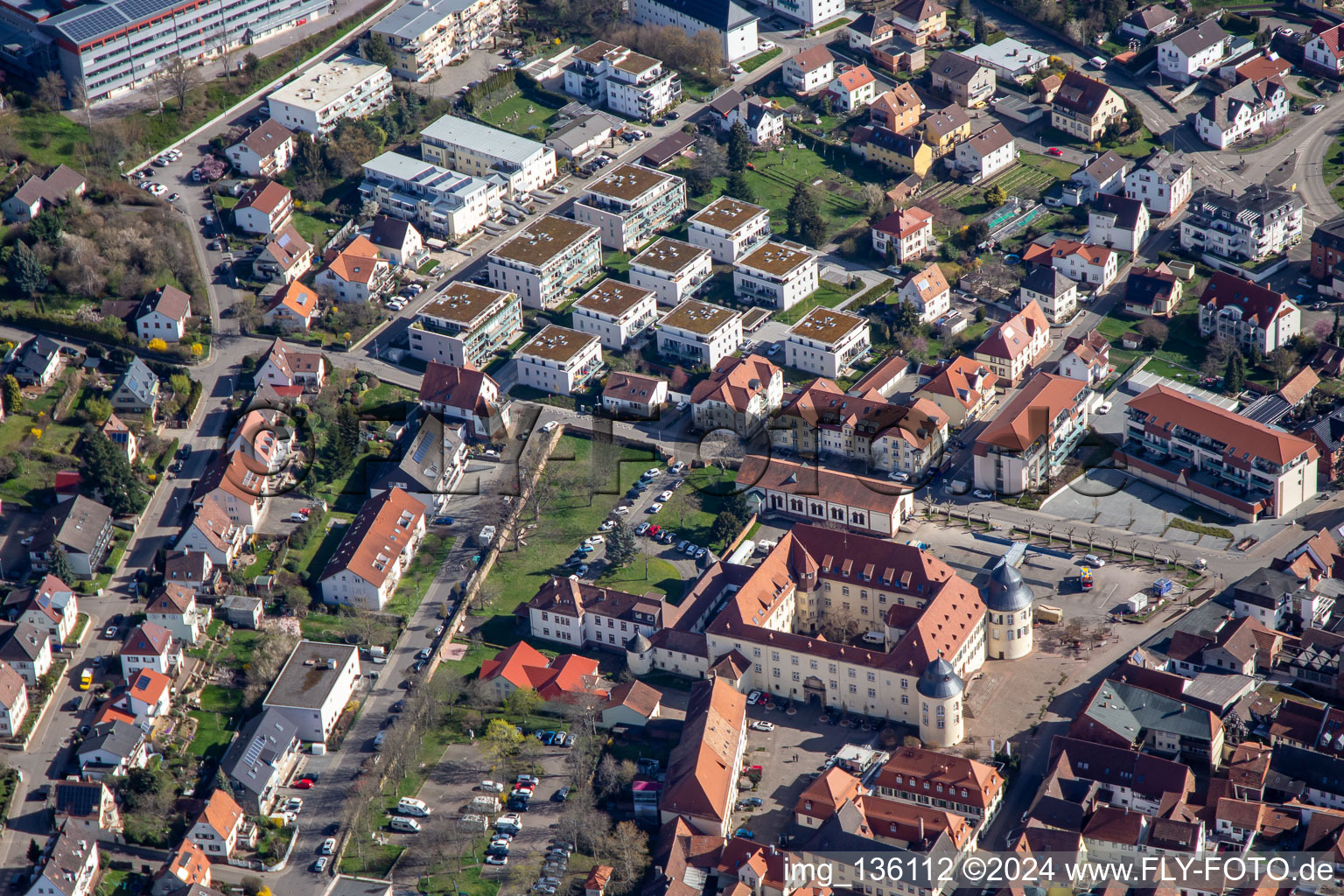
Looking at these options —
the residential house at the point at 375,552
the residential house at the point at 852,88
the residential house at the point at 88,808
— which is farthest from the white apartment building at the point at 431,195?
the residential house at the point at 88,808

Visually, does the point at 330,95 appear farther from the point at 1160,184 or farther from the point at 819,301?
the point at 1160,184

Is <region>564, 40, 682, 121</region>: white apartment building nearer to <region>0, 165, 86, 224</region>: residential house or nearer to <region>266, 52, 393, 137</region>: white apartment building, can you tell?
<region>266, 52, 393, 137</region>: white apartment building

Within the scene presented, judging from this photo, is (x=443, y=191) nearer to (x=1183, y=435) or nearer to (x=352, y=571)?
(x=352, y=571)

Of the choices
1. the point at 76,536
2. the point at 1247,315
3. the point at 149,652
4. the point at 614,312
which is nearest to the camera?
the point at 149,652

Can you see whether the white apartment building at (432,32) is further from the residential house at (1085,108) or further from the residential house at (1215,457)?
the residential house at (1215,457)

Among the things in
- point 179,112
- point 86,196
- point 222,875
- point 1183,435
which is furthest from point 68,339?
point 1183,435

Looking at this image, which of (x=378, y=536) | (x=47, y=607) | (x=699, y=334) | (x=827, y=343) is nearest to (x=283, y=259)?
(x=699, y=334)
